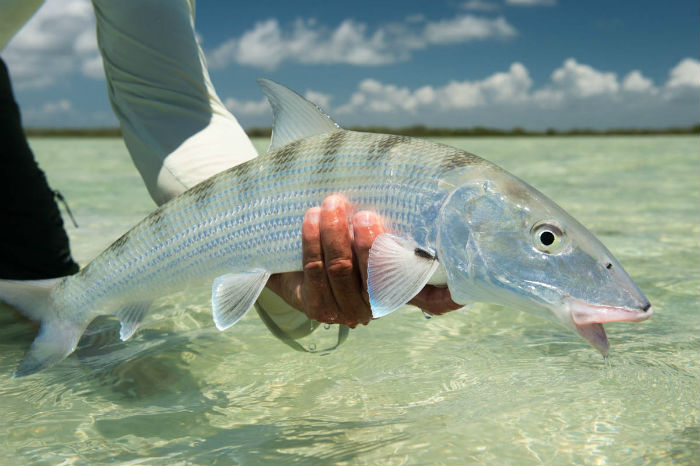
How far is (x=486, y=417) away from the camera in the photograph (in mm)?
1834

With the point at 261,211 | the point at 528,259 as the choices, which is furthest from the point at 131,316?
the point at 528,259

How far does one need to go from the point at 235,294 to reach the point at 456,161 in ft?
2.44

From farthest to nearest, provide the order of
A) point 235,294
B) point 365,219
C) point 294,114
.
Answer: point 294,114
point 235,294
point 365,219

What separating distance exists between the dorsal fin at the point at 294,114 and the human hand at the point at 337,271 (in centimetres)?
31

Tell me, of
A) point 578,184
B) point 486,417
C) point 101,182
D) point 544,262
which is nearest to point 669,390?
point 486,417

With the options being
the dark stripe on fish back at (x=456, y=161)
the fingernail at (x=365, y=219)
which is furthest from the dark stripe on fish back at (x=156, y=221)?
the dark stripe on fish back at (x=456, y=161)

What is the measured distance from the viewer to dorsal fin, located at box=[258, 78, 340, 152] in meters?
2.00

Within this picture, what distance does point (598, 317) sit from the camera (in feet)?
4.70

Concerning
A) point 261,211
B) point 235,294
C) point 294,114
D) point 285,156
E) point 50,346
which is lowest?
point 50,346

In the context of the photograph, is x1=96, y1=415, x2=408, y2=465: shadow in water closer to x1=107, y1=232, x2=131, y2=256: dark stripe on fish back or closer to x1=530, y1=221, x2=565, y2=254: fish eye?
x1=107, y1=232, x2=131, y2=256: dark stripe on fish back

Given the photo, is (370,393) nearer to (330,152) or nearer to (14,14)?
(330,152)

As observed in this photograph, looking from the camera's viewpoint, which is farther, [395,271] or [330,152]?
[330,152]

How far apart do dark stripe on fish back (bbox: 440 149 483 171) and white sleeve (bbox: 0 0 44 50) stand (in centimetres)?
198

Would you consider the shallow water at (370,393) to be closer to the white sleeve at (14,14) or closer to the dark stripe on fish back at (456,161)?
the dark stripe on fish back at (456,161)
